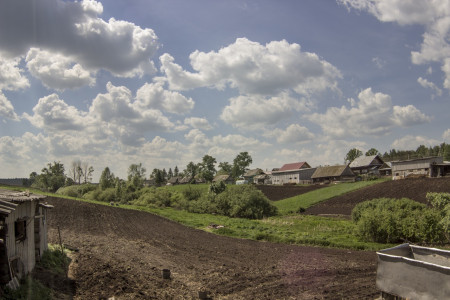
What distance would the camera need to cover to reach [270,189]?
3132 inches

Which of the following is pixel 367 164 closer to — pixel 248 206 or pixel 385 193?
pixel 385 193

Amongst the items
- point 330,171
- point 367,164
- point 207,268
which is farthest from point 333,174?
point 207,268

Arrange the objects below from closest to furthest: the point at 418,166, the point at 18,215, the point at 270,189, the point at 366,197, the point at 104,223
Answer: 1. the point at 18,215
2. the point at 104,223
3. the point at 366,197
4. the point at 418,166
5. the point at 270,189

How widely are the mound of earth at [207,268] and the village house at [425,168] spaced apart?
4828 centimetres

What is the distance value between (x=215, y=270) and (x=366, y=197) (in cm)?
4213

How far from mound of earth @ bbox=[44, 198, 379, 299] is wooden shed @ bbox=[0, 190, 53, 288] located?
1645 millimetres

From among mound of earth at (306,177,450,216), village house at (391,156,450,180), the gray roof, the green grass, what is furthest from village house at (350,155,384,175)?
mound of earth at (306,177,450,216)

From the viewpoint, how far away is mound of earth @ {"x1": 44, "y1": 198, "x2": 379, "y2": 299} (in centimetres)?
1388

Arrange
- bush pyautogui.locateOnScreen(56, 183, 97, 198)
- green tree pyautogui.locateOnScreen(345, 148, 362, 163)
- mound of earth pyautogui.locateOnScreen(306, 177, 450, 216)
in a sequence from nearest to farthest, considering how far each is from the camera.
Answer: mound of earth pyautogui.locateOnScreen(306, 177, 450, 216), bush pyautogui.locateOnScreen(56, 183, 97, 198), green tree pyautogui.locateOnScreen(345, 148, 362, 163)

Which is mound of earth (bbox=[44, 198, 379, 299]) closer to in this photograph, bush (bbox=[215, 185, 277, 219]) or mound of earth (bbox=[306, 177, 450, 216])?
bush (bbox=[215, 185, 277, 219])

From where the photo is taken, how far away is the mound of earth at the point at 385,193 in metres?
47.9

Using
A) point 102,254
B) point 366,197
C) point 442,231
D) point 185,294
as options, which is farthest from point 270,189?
point 185,294

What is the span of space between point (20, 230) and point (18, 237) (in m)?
0.38

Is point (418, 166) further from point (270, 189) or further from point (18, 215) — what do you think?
point (18, 215)
